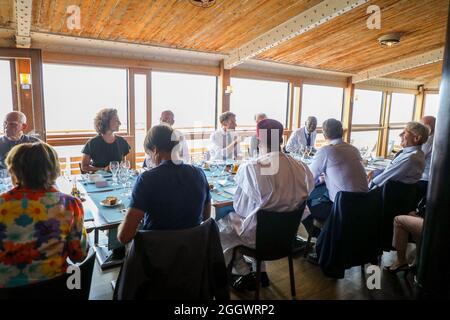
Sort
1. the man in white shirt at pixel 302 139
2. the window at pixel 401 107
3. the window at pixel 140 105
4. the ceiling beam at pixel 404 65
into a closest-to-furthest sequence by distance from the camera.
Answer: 1. the man in white shirt at pixel 302 139
2. the window at pixel 140 105
3. the ceiling beam at pixel 404 65
4. the window at pixel 401 107

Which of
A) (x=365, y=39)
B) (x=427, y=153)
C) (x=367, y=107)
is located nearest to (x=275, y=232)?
(x=427, y=153)

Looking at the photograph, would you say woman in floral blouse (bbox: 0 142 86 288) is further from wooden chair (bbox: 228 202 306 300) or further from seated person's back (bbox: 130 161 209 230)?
wooden chair (bbox: 228 202 306 300)

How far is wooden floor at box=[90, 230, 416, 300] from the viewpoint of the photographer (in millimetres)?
2273

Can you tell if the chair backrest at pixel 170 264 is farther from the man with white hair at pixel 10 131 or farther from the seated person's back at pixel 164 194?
the man with white hair at pixel 10 131

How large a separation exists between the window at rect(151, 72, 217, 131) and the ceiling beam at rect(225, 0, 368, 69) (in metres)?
0.90

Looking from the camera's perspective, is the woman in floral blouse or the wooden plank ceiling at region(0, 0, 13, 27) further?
the wooden plank ceiling at region(0, 0, 13, 27)

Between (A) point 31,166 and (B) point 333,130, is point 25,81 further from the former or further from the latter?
(B) point 333,130

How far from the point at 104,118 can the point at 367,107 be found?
817 centimetres

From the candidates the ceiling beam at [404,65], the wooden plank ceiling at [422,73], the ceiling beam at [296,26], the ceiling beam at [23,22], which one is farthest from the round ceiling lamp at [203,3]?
the wooden plank ceiling at [422,73]

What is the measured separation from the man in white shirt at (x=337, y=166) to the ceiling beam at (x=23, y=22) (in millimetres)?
3267

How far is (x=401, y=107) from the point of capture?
983 centimetres

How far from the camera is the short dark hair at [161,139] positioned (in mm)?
1523

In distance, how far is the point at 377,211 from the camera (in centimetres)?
227

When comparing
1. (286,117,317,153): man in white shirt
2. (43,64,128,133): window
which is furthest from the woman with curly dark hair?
(286,117,317,153): man in white shirt
